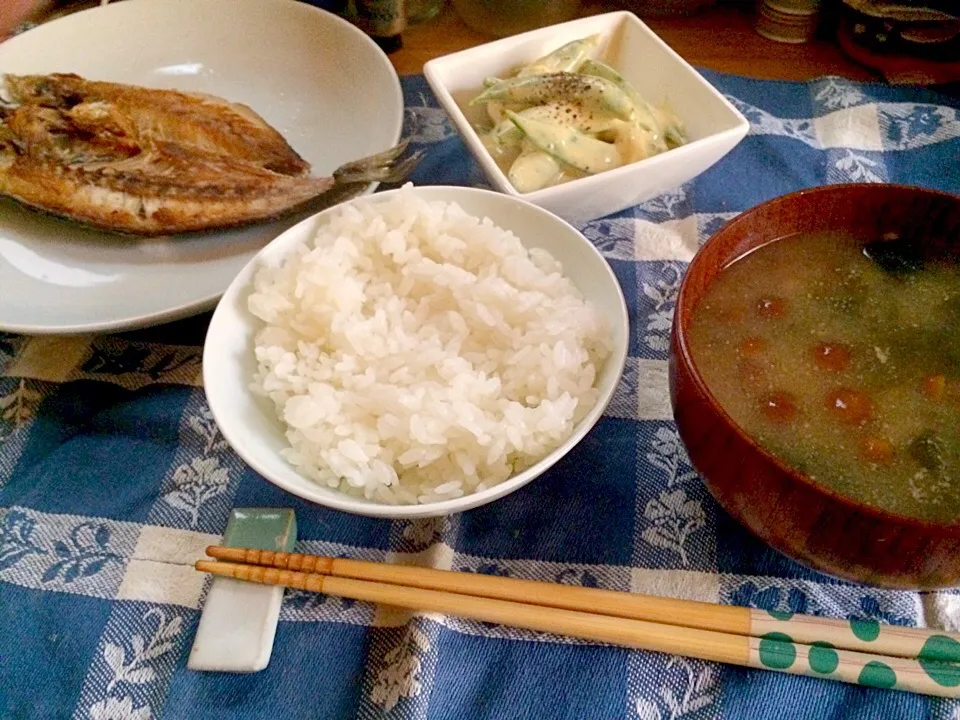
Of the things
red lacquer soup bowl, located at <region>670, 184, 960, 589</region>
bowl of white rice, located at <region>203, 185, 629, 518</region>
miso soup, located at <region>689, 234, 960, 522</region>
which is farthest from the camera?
bowl of white rice, located at <region>203, 185, 629, 518</region>

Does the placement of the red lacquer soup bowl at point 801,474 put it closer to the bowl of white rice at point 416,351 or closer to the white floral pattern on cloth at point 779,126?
the bowl of white rice at point 416,351

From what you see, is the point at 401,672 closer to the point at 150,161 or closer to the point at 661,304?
the point at 661,304

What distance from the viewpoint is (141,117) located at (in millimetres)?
1338

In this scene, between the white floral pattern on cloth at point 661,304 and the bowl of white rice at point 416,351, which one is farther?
the white floral pattern on cloth at point 661,304

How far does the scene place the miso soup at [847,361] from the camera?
70 centimetres

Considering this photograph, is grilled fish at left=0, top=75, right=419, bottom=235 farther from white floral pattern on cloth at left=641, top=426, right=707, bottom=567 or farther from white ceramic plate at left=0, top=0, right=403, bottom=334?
white floral pattern on cloth at left=641, top=426, right=707, bottom=567

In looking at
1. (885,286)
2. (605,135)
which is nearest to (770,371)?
(885,286)

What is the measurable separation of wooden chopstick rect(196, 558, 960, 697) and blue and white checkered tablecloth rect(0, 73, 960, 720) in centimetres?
3

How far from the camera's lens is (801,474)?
614 mm

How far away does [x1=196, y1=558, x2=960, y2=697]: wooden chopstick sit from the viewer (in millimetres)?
701

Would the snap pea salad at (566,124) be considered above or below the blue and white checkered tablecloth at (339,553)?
above

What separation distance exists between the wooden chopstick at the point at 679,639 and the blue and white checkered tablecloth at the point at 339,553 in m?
0.03

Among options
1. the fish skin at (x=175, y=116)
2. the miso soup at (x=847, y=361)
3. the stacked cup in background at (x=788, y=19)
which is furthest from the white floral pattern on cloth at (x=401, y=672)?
the stacked cup in background at (x=788, y=19)

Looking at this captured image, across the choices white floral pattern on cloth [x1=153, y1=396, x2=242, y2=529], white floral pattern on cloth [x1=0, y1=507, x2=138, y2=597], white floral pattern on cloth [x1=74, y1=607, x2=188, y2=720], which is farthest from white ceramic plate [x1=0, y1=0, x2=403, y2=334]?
white floral pattern on cloth [x1=74, y1=607, x2=188, y2=720]
